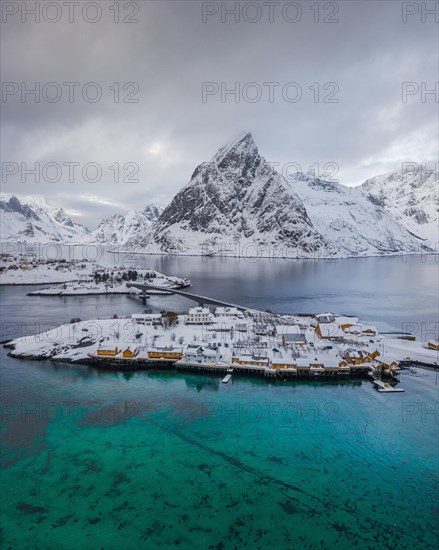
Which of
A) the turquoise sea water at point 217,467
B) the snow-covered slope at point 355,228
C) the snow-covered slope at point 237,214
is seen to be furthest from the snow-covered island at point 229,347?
the snow-covered slope at point 355,228

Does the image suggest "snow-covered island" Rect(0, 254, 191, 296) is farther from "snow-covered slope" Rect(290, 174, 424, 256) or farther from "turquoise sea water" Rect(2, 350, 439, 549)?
"snow-covered slope" Rect(290, 174, 424, 256)

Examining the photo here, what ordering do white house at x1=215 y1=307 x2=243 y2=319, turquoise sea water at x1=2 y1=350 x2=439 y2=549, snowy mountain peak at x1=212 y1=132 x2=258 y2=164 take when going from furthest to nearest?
snowy mountain peak at x1=212 y1=132 x2=258 y2=164 < white house at x1=215 y1=307 x2=243 y2=319 < turquoise sea water at x1=2 y1=350 x2=439 y2=549

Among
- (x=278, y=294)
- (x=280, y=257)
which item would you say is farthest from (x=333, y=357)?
(x=280, y=257)

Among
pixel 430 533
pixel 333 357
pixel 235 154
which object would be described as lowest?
pixel 430 533

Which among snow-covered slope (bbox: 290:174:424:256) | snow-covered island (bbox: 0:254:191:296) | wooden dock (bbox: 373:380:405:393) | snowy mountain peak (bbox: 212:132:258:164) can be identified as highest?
snowy mountain peak (bbox: 212:132:258:164)

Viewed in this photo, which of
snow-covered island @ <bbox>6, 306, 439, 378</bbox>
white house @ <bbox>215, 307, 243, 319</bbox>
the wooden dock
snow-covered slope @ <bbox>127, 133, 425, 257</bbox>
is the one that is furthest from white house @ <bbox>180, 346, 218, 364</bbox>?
snow-covered slope @ <bbox>127, 133, 425, 257</bbox>

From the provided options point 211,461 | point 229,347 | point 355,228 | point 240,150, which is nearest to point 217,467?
point 211,461

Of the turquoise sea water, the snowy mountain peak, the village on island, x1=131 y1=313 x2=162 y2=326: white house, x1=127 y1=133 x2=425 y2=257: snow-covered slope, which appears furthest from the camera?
the snowy mountain peak

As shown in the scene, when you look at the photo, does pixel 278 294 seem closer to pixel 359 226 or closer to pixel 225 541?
pixel 225 541

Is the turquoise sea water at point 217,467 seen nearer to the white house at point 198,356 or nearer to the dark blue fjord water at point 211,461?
the dark blue fjord water at point 211,461
